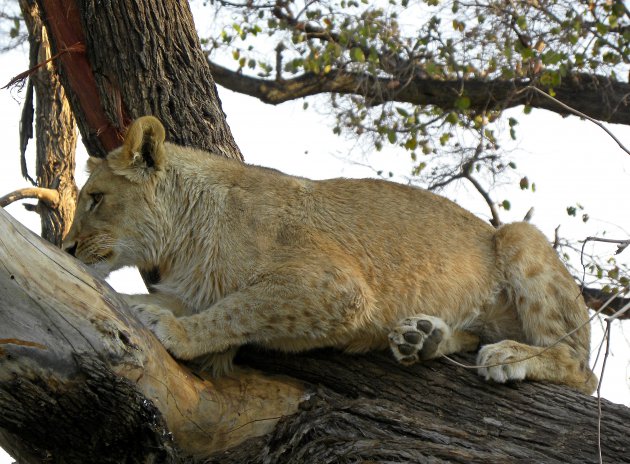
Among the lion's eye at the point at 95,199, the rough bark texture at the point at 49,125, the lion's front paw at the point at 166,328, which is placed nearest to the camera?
the lion's front paw at the point at 166,328

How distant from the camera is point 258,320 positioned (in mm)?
4469

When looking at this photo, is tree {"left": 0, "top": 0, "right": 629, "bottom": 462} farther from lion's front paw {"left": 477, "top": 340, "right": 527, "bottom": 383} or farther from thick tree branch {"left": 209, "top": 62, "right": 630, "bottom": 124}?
thick tree branch {"left": 209, "top": 62, "right": 630, "bottom": 124}

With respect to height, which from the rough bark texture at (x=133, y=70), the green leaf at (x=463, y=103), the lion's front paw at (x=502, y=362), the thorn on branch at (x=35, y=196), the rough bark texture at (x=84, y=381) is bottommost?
the rough bark texture at (x=84, y=381)

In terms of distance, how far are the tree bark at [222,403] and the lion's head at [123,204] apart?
95 cm

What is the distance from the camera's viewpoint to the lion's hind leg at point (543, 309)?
4809 millimetres

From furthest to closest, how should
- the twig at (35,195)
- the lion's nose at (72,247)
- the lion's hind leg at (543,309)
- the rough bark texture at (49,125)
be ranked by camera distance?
the rough bark texture at (49,125)
the twig at (35,195)
the lion's nose at (72,247)
the lion's hind leg at (543,309)

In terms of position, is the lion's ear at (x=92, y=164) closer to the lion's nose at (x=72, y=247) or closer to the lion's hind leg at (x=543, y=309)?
the lion's nose at (x=72, y=247)

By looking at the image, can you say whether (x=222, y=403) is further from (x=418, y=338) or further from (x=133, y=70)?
(x=133, y=70)

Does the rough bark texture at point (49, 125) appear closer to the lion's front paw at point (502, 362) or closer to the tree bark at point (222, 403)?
the tree bark at point (222, 403)

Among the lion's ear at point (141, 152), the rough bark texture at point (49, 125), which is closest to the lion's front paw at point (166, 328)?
the lion's ear at point (141, 152)

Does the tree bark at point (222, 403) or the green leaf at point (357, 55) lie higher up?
the green leaf at point (357, 55)

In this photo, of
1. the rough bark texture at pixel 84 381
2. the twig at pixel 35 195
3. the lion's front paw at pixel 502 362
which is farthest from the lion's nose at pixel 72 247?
the lion's front paw at pixel 502 362

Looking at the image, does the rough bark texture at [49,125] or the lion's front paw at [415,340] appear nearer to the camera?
the lion's front paw at [415,340]

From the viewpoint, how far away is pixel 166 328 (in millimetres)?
4332
